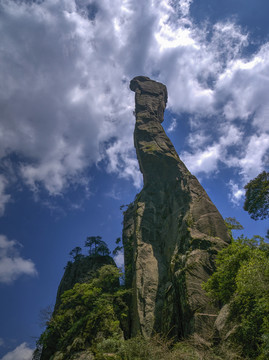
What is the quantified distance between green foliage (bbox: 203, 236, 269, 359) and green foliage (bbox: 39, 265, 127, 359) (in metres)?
12.2

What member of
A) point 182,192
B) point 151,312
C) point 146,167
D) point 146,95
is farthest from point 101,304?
point 146,95

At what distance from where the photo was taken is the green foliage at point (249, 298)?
10.1 m

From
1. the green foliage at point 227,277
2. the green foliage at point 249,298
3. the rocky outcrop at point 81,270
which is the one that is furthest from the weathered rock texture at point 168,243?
the rocky outcrop at point 81,270

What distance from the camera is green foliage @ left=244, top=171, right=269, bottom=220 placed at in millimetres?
23203

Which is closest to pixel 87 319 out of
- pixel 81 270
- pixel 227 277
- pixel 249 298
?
pixel 81 270

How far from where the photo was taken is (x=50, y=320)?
971 inches

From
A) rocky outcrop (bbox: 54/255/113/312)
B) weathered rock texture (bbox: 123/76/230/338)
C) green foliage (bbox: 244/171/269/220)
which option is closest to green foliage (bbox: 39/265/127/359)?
weathered rock texture (bbox: 123/76/230/338)

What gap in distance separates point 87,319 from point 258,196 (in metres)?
22.4

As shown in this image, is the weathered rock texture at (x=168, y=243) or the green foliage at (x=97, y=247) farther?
the green foliage at (x=97, y=247)

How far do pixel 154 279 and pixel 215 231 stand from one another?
9.50 meters

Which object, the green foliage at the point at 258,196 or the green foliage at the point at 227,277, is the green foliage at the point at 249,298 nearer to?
the green foliage at the point at 227,277

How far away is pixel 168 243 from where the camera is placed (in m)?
28.7

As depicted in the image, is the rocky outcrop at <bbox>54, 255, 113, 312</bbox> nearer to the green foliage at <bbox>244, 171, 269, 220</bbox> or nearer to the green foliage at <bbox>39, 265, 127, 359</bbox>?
the green foliage at <bbox>39, 265, 127, 359</bbox>

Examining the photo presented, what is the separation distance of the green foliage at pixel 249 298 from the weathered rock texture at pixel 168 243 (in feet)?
11.5
